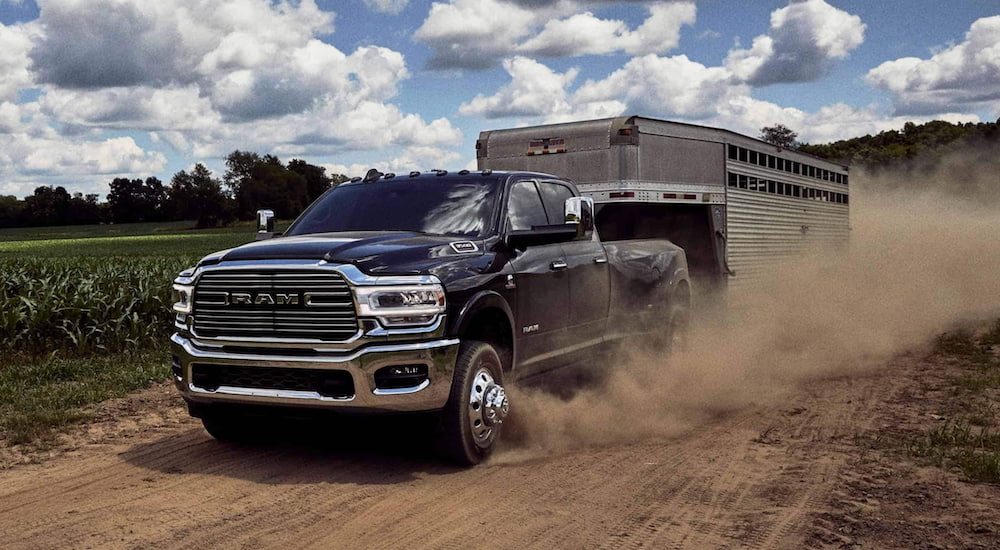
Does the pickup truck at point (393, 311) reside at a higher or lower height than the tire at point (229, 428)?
higher

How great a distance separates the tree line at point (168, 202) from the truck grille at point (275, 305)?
82.8 m

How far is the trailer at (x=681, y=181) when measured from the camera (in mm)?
12562

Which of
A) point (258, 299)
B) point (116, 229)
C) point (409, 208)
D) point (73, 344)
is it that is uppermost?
point (116, 229)

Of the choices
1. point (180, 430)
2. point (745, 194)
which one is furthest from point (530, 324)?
point (745, 194)

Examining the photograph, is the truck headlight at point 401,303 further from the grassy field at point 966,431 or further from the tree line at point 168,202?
the tree line at point 168,202

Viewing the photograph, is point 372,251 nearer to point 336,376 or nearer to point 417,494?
point 336,376

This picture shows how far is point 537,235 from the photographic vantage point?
6.82 metres

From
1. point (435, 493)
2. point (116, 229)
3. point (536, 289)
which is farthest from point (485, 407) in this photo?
point (116, 229)

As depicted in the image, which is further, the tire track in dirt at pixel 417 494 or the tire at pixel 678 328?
the tire at pixel 678 328

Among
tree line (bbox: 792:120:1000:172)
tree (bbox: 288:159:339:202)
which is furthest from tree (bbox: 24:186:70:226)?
tree line (bbox: 792:120:1000:172)

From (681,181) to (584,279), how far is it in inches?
234

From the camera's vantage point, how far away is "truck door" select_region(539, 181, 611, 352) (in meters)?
7.77

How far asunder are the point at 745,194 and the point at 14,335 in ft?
36.5

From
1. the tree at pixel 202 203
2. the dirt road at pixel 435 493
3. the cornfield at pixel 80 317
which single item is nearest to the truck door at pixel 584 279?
the dirt road at pixel 435 493
